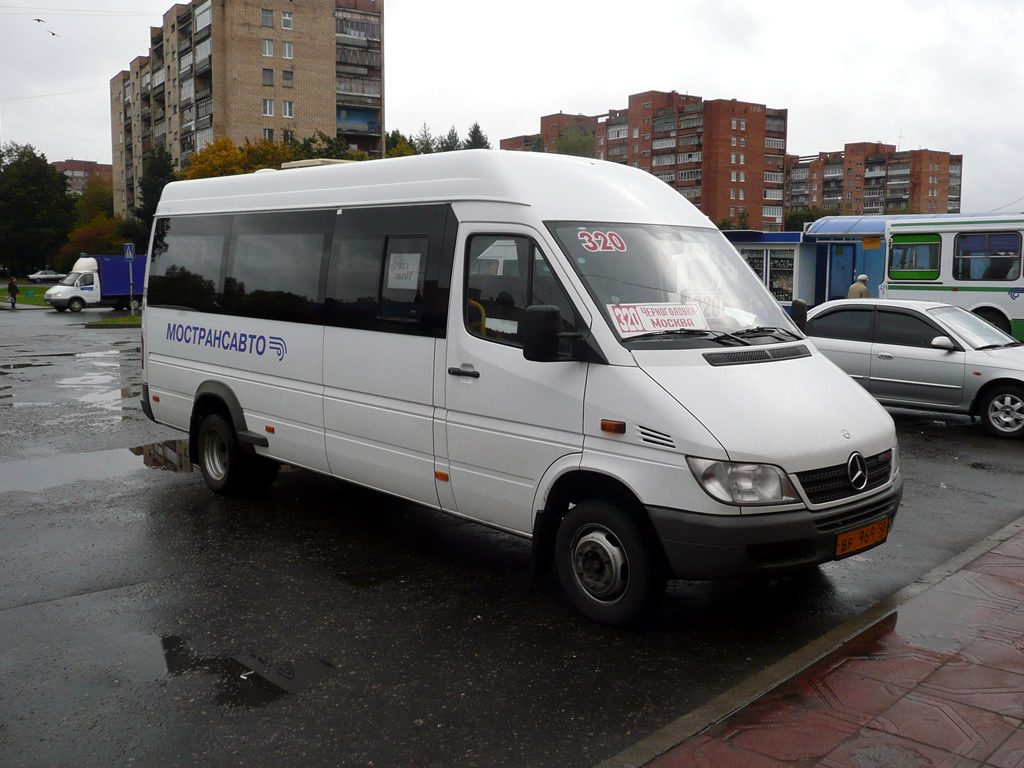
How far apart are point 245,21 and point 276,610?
8385 centimetres

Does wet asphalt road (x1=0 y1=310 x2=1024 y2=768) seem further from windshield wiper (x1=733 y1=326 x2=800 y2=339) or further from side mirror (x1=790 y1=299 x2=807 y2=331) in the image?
side mirror (x1=790 y1=299 x2=807 y2=331)

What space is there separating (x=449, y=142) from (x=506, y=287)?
93818mm

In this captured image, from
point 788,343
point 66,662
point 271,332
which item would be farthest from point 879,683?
point 271,332

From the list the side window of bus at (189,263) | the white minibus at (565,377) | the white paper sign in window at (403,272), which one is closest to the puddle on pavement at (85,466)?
the side window of bus at (189,263)

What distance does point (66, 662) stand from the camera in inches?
190

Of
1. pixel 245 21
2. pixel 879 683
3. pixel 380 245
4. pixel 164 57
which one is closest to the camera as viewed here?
pixel 879 683

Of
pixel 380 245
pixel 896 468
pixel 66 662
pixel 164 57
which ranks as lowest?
pixel 66 662

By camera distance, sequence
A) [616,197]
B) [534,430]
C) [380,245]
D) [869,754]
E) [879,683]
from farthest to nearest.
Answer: [380,245] < [616,197] < [534,430] < [879,683] < [869,754]

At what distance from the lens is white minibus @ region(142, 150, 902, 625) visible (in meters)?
4.84

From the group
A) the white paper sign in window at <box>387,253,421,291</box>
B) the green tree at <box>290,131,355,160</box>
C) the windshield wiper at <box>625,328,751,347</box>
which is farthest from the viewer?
the green tree at <box>290,131,355,160</box>

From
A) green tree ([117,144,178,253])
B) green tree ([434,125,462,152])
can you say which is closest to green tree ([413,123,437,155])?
green tree ([434,125,462,152])

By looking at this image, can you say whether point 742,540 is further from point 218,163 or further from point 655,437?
point 218,163

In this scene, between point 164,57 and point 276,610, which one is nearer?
point 276,610

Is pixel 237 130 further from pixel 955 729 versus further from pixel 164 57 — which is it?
pixel 955 729
